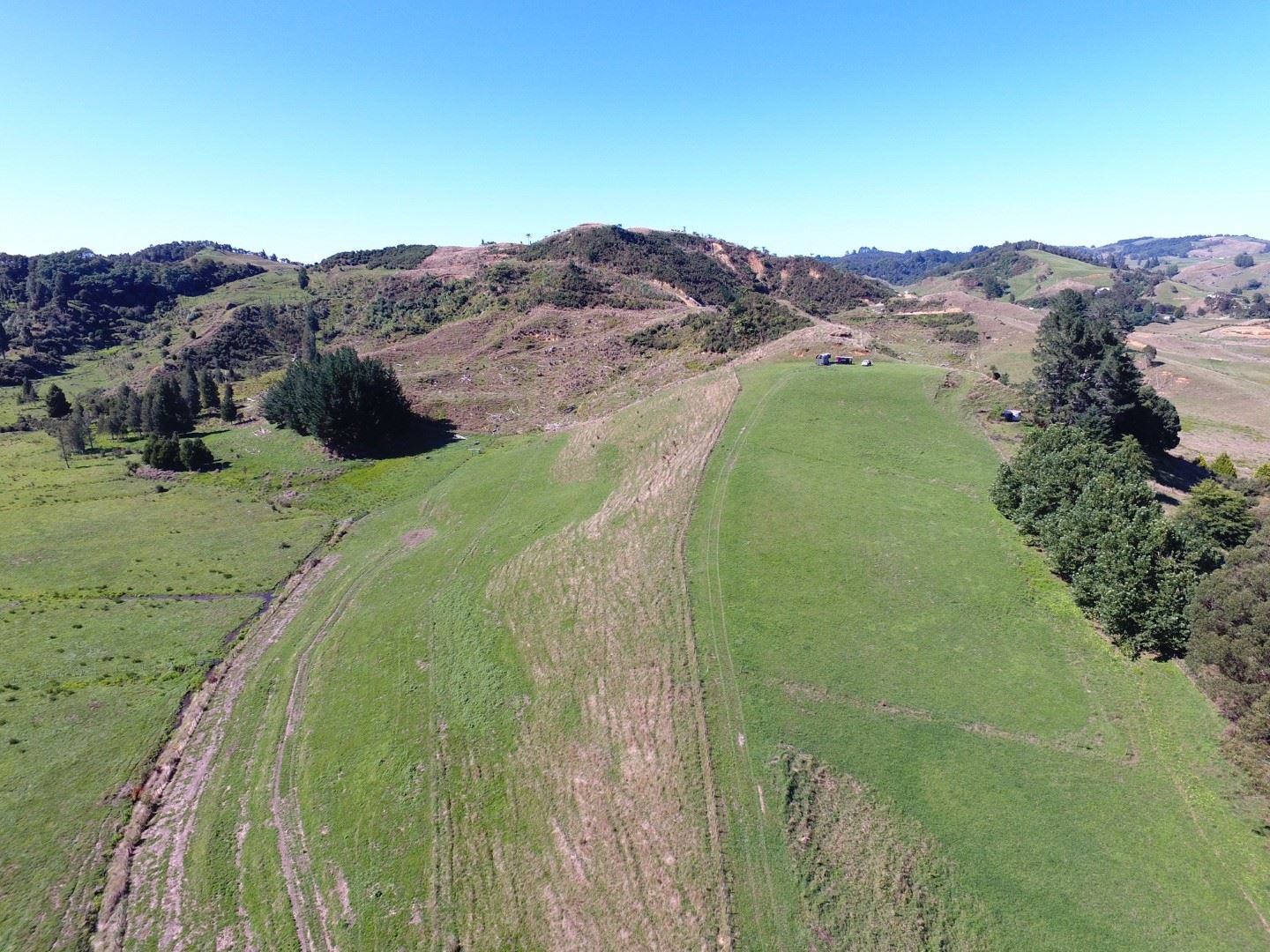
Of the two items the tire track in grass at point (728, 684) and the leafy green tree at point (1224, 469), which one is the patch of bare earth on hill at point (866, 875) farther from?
the leafy green tree at point (1224, 469)

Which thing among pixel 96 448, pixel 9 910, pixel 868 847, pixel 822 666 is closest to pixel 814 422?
pixel 822 666

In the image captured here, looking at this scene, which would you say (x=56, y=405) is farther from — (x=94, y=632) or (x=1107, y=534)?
(x=1107, y=534)

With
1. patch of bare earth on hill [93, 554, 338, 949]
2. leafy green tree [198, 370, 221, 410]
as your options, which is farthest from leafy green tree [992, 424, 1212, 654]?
leafy green tree [198, 370, 221, 410]

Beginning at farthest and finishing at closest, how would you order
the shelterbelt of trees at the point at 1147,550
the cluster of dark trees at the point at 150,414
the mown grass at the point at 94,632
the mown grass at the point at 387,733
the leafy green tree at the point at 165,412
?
the leafy green tree at the point at 165,412 < the cluster of dark trees at the point at 150,414 < the shelterbelt of trees at the point at 1147,550 < the mown grass at the point at 94,632 < the mown grass at the point at 387,733

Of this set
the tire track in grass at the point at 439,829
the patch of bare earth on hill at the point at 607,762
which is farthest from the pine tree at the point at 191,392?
the tire track in grass at the point at 439,829

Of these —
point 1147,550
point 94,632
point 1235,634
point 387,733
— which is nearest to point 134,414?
point 94,632

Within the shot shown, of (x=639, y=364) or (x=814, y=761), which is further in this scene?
(x=639, y=364)

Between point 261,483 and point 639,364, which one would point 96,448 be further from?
point 639,364

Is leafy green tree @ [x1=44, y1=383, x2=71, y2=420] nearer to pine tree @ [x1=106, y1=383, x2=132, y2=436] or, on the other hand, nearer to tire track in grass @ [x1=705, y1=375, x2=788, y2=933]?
pine tree @ [x1=106, y1=383, x2=132, y2=436]
